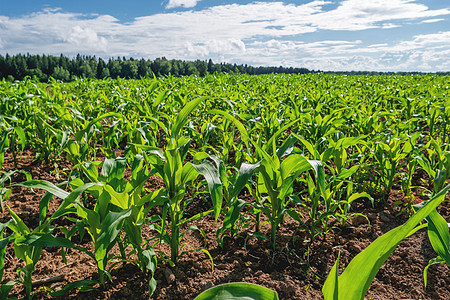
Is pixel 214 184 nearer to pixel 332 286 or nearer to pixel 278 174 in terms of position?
pixel 278 174

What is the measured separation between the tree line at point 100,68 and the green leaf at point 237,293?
109 ft

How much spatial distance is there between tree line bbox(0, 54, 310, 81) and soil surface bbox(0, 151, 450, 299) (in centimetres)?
3184

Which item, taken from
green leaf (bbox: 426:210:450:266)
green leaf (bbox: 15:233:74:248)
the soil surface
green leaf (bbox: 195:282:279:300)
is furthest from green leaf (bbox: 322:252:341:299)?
green leaf (bbox: 15:233:74:248)

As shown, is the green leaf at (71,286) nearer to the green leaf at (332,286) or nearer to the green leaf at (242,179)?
the green leaf at (242,179)

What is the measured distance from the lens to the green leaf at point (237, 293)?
1.96ft

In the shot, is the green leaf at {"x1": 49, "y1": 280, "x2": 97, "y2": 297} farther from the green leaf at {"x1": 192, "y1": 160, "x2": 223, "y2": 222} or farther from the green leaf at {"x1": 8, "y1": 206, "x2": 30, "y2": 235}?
the green leaf at {"x1": 192, "y1": 160, "x2": 223, "y2": 222}

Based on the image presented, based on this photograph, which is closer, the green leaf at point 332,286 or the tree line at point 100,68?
the green leaf at point 332,286

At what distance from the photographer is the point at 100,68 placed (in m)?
47.6

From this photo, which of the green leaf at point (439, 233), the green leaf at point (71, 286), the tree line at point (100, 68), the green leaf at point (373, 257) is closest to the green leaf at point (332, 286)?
the green leaf at point (373, 257)

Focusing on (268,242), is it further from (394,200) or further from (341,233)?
(394,200)

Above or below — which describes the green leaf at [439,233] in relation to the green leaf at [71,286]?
above

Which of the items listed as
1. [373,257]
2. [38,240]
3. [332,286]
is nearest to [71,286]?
[38,240]

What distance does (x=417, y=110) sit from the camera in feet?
17.9

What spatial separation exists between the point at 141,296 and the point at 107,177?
26.5 inches
